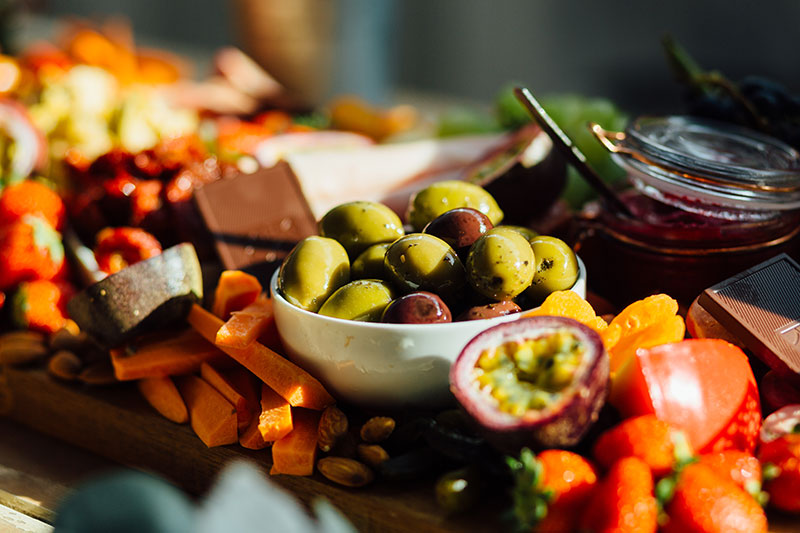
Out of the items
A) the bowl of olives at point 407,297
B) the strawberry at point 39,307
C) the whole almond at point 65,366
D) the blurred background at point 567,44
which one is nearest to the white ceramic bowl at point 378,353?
the bowl of olives at point 407,297

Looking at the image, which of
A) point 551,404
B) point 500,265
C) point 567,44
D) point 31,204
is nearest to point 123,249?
point 31,204

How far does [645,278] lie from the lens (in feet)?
3.78

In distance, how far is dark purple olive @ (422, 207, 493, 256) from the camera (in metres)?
0.94

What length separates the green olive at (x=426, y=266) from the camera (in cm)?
89

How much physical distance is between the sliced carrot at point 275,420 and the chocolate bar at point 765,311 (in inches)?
20.8

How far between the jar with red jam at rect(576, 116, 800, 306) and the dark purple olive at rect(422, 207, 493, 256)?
11.3 inches

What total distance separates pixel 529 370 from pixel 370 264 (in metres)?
0.29

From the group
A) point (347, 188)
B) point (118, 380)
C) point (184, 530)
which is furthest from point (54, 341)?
point (184, 530)

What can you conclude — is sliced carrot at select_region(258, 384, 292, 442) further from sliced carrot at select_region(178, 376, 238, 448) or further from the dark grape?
the dark grape

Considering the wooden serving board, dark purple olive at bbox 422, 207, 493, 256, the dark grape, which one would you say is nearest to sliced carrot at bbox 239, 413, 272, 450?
the wooden serving board

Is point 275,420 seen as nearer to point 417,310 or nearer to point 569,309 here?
point 417,310

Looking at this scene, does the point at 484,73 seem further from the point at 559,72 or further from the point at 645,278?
the point at 645,278

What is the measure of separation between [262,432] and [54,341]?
1.70ft

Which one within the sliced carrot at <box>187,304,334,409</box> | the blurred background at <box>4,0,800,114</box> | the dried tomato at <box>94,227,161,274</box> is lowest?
the blurred background at <box>4,0,800,114</box>
